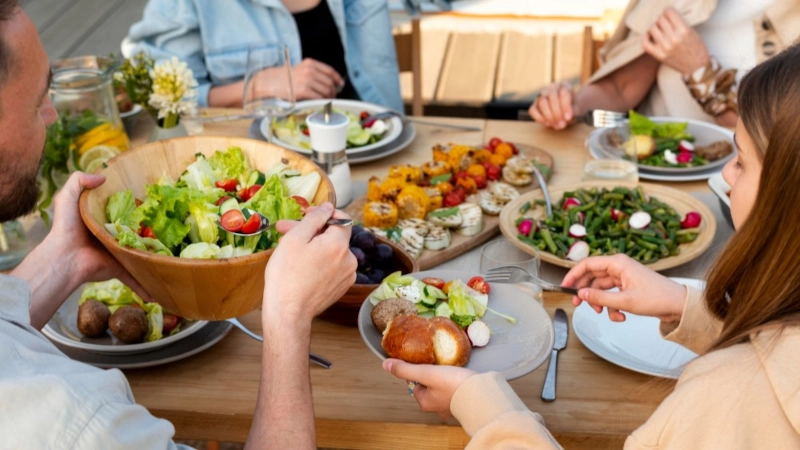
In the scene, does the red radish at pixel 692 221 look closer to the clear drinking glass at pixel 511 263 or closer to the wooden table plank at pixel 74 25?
the clear drinking glass at pixel 511 263

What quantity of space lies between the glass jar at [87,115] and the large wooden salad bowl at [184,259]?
0.60 m

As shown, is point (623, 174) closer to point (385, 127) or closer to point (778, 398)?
point (385, 127)

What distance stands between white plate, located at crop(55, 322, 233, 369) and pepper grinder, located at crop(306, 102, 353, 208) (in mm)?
683

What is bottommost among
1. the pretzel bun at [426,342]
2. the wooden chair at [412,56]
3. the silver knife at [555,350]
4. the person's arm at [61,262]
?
the wooden chair at [412,56]

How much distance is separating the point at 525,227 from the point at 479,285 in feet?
1.49

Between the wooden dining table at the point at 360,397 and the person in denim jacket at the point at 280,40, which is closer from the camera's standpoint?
the wooden dining table at the point at 360,397

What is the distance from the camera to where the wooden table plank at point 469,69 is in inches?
180

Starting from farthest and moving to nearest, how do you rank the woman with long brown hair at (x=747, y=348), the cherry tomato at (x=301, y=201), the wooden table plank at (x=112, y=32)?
the wooden table plank at (x=112, y=32) < the cherry tomato at (x=301, y=201) < the woman with long brown hair at (x=747, y=348)

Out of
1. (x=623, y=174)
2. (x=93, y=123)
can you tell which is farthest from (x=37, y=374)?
(x=623, y=174)

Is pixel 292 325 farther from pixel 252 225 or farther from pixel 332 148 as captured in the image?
pixel 332 148

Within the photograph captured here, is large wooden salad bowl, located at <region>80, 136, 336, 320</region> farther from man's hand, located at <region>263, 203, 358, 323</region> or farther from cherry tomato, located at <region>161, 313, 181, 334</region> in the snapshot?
cherry tomato, located at <region>161, 313, 181, 334</region>

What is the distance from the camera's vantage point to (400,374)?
1.44 meters

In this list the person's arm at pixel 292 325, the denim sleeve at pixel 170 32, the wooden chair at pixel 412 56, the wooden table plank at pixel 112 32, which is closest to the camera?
the person's arm at pixel 292 325

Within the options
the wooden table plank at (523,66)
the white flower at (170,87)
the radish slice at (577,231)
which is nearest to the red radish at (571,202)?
the radish slice at (577,231)
